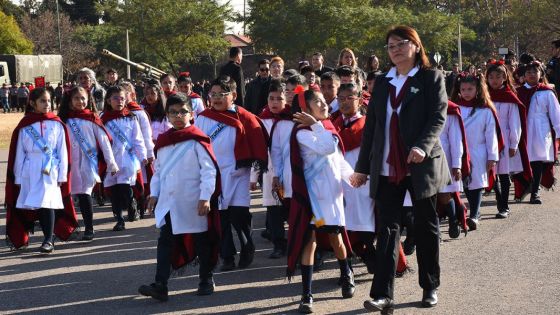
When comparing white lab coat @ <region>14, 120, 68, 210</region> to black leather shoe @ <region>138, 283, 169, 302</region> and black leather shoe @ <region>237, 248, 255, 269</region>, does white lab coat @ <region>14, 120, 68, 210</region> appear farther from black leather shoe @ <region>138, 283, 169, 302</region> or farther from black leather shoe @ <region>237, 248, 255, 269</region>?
black leather shoe @ <region>138, 283, 169, 302</region>

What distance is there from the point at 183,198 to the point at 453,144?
3384 millimetres

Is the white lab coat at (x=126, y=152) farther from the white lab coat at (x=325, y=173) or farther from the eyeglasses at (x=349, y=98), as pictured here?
the white lab coat at (x=325, y=173)

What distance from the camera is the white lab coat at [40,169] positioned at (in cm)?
875

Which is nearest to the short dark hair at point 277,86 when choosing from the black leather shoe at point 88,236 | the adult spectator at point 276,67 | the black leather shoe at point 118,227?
the black leather shoe at point 88,236

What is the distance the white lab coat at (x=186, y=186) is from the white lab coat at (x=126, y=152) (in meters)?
3.85

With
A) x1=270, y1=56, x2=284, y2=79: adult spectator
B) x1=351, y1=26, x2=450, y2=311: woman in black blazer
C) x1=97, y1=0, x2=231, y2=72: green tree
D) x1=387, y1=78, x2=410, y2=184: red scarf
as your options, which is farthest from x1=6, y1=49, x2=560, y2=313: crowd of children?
x1=97, y1=0, x2=231, y2=72: green tree

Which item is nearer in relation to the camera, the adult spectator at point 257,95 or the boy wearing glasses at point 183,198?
the boy wearing glasses at point 183,198

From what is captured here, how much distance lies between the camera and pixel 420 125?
5.84 meters

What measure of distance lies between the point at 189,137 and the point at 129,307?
4.53 feet

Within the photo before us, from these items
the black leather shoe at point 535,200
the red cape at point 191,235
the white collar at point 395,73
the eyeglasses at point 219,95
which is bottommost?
the black leather shoe at point 535,200

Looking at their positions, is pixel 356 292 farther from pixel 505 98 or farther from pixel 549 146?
pixel 549 146

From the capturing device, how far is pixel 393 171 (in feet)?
19.2

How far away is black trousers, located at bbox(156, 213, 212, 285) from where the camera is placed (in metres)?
6.61

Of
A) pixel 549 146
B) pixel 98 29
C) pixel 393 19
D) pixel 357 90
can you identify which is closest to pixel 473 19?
pixel 393 19
